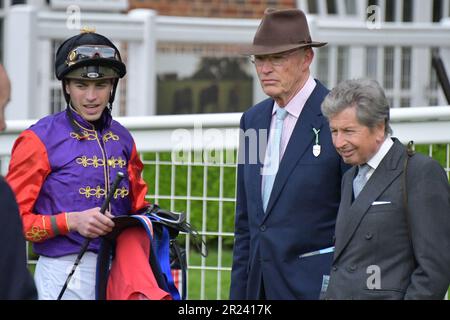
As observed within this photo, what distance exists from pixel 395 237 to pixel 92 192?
143cm

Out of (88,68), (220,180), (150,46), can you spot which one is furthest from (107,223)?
(150,46)

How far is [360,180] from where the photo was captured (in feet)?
17.2

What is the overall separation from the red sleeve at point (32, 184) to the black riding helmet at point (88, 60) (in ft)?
1.13

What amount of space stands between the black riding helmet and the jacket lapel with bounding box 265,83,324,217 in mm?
855

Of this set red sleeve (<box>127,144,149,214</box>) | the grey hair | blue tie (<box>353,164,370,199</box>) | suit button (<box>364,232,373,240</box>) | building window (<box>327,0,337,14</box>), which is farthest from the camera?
building window (<box>327,0,337,14</box>)

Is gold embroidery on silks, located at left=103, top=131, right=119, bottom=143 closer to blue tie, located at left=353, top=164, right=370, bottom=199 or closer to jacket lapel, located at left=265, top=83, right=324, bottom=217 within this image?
jacket lapel, located at left=265, top=83, right=324, bottom=217

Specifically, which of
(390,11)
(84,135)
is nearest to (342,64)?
(390,11)

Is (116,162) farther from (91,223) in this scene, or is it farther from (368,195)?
(368,195)

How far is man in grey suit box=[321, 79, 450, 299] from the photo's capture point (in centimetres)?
488

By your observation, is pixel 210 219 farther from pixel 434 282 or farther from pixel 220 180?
pixel 434 282

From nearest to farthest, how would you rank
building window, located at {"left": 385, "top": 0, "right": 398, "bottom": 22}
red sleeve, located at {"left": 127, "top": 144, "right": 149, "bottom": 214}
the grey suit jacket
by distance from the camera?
the grey suit jacket
red sleeve, located at {"left": 127, "top": 144, "right": 149, "bottom": 214}
building window, located at {"left": 385, "top": 0, "right": 398, "bottom": 22}

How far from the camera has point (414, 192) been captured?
16.2 feet

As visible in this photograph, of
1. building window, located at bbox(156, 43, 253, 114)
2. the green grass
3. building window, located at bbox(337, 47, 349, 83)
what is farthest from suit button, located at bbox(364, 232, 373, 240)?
building window, located at bbox(337, 47, 349, 83)
